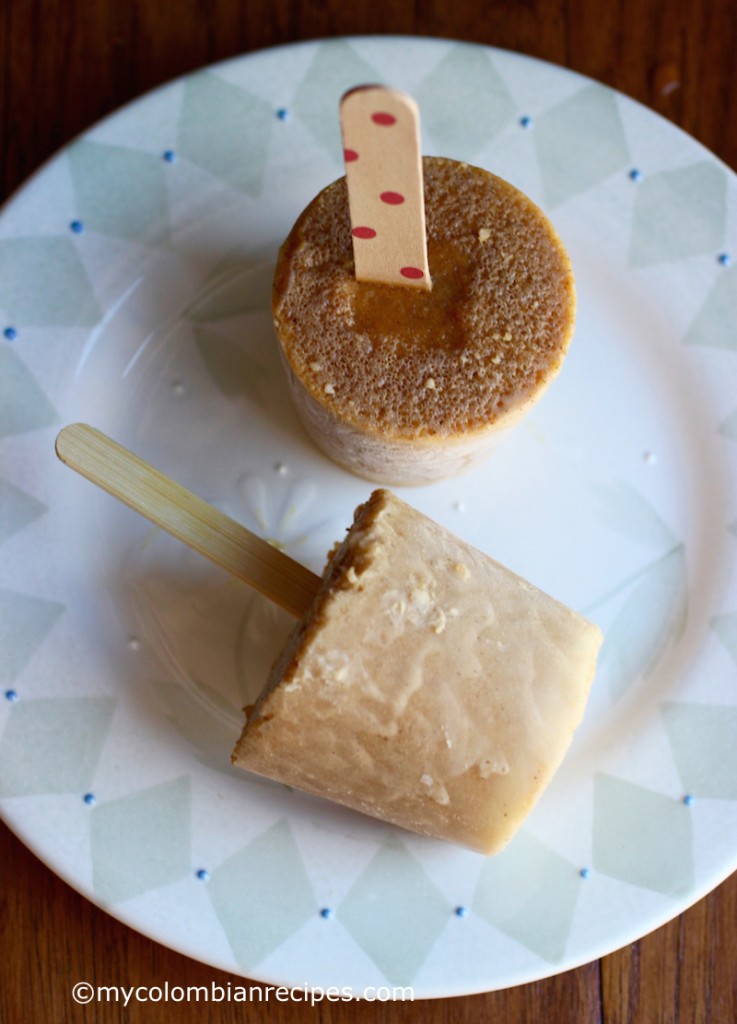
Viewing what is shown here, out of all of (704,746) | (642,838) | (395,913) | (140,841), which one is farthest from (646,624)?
(140,841)

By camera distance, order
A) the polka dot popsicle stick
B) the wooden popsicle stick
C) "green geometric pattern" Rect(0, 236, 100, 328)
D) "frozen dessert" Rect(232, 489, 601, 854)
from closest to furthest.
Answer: the polka dot popsicle stick → "frozen dessert" Rect(232, 489, 601, 854) → the wooden popsicle stick → "green geometric pattern" Rect(0, 236, 100, 328)

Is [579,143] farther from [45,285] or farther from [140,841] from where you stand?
[140,841]

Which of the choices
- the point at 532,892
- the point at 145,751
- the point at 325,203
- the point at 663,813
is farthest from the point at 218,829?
the point at 325,203

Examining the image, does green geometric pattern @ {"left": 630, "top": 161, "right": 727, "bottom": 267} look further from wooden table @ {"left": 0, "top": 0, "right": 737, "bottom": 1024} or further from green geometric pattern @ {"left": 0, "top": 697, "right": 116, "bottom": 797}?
green geometric pattern @ {"left": 0, "top": 697, "right": 116, "bottom": 797}

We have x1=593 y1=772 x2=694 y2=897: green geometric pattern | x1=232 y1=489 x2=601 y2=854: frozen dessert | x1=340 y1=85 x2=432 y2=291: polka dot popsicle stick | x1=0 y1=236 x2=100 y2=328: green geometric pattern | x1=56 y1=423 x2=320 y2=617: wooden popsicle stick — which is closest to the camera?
x1=340 y1=85 x2=432 y2=291: polka dot popsicle stick

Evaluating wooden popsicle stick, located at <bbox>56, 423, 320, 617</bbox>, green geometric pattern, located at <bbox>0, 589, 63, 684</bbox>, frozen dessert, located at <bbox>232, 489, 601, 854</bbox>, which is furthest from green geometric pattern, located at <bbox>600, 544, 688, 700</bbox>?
green geometric pattern, located at <bbox>0, 589, 63, 684</bbox>

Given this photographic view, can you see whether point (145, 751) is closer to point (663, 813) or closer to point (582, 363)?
point (663, 813)
